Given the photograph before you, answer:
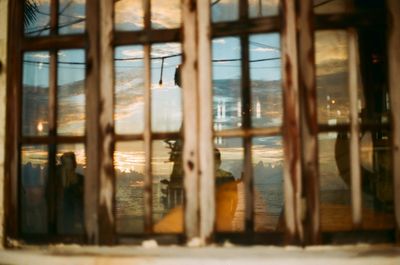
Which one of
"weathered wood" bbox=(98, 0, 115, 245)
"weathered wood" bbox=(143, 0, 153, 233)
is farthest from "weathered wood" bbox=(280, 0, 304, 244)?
"weathered wood" bbox=(98, 0, 115, 245)

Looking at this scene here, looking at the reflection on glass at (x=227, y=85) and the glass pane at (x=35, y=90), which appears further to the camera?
the glass pane at (x=35, y=90)

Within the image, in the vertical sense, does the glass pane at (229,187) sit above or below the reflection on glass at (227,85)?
below

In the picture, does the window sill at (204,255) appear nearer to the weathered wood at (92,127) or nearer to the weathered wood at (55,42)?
the weathered wood at (92,127)

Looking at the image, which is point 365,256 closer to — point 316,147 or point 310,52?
point 316,147

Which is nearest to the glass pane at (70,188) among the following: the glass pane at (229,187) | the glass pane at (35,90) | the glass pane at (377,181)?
the glass pane at (35,90)

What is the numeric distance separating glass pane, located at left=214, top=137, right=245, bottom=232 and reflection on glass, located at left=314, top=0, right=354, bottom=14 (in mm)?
967

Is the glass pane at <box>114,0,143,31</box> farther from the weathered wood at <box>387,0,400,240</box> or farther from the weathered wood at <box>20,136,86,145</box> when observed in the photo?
the weathered wood at <box>387,0,400,240</box>

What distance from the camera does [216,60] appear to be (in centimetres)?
269

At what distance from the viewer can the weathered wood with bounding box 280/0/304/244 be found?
247 cm

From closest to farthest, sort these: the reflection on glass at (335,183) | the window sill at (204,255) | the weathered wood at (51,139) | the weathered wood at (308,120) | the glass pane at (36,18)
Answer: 1. the window sill at (204,255)
2. the weathered wood at (308,120)
3. the reflection on glass at (335,183)
4. the weathered wood at (51,139)
5. the glass pane at (36,18)

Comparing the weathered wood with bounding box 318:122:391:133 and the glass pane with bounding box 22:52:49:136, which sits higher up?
the glass pane with bounding box 22:52:49:136

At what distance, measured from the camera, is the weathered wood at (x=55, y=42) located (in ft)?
8.96

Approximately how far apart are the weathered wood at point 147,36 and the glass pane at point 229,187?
733 mm

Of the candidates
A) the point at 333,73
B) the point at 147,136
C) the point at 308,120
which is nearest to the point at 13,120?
the point at 147,136
